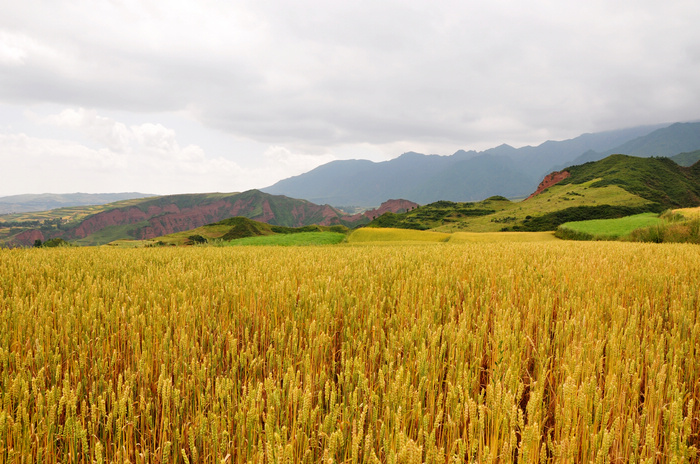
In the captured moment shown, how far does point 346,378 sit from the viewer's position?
1.77 meters

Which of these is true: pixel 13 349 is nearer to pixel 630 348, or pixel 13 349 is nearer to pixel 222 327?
pixel 222 327

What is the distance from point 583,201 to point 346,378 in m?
77.7

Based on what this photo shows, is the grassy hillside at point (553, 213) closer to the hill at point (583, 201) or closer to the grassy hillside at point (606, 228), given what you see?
the hill at point (583, 201)

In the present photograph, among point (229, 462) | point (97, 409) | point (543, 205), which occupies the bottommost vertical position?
point (229, 462)

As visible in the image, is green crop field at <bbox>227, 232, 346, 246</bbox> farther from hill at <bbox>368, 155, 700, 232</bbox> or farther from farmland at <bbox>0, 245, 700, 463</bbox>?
hill at <bbox>368, 155, 700, 232</bbox>

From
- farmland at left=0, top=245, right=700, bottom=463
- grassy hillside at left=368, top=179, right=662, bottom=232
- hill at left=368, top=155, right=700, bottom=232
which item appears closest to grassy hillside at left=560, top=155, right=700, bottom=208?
hill at left=368, top=155, right=700, bottom=232

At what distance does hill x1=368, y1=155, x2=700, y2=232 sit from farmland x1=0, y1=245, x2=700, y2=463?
55.5 metres

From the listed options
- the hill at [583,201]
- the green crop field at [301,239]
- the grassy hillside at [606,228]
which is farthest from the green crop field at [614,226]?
the hill at [583,201]

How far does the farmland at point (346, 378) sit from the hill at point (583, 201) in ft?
182

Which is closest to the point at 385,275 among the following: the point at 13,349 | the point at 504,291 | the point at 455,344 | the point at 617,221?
the point at 504,291

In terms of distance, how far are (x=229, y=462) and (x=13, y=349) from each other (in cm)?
214

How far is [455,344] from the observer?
2.23m

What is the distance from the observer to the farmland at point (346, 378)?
1405 mm

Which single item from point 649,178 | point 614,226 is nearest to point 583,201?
point 649,178
